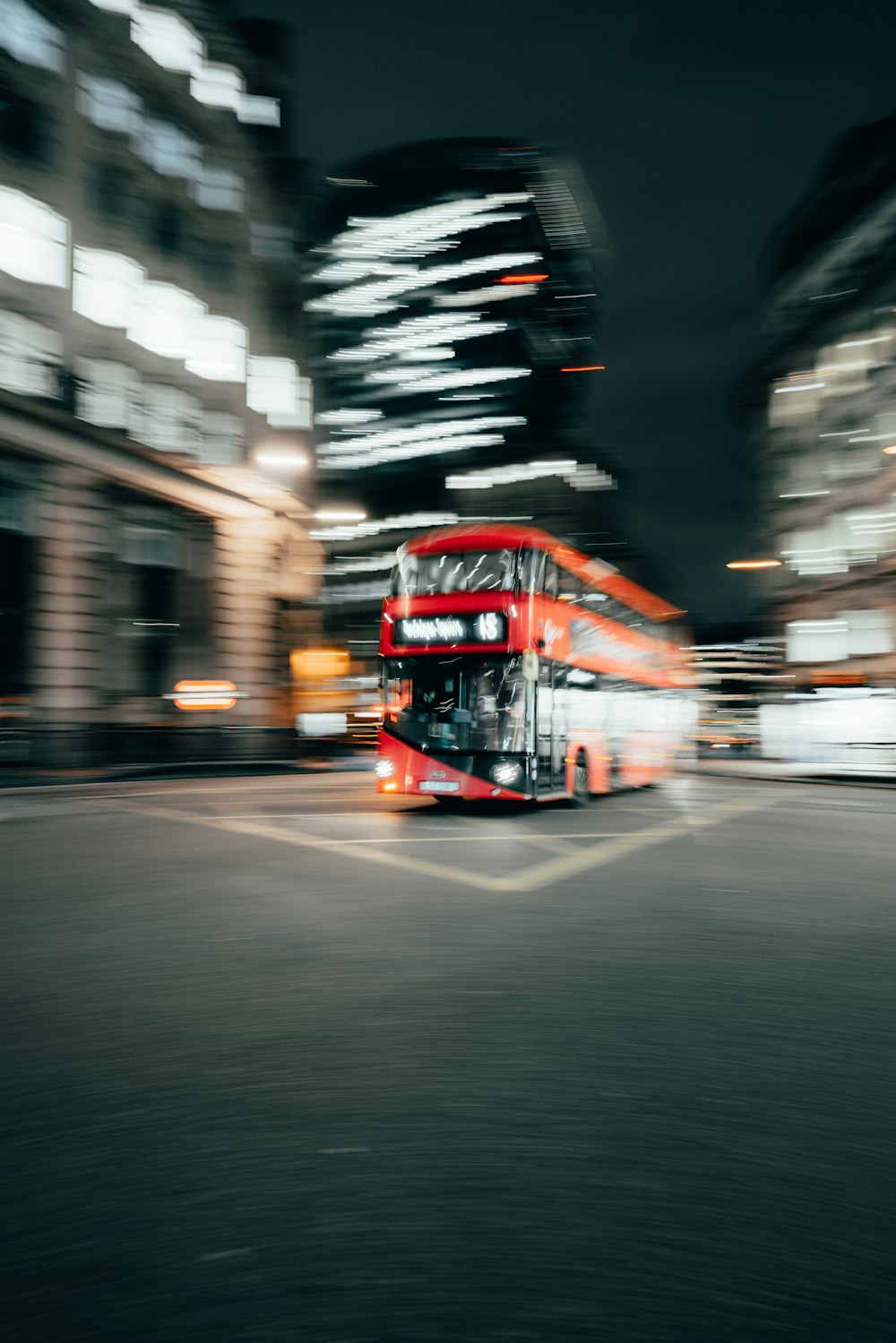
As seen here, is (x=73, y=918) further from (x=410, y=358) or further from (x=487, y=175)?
(x=487, y=175)

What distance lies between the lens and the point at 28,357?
74.5 feet

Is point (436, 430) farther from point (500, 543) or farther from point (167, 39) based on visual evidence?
point (500, 543)

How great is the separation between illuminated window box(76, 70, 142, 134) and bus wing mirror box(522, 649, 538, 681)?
60.8 ft

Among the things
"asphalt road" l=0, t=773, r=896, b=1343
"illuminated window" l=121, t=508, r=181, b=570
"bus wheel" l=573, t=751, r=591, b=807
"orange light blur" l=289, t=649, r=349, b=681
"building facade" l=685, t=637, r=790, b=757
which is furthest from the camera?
"building facade" l=685, t=637, r=790, b=757

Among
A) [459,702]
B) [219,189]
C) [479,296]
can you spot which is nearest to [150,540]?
[219,189]

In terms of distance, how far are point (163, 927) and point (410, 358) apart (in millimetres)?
89019

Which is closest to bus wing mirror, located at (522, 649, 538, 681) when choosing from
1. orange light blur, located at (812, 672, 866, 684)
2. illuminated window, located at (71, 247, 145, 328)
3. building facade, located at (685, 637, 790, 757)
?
building facade, located at (685, 637, 790, 757)

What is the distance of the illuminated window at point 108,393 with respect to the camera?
80.1ft

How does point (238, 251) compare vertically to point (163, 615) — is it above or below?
above

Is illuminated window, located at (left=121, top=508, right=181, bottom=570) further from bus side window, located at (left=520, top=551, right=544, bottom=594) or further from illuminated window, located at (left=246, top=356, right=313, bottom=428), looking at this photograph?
bus side window, located at (left=520, top=551, right=544, bottom=594)

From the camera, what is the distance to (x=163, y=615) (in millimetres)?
27531

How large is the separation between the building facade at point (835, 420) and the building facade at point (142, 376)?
25317 millimetres

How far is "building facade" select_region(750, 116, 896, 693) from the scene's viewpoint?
46.7m

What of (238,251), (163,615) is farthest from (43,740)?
(238,251)
